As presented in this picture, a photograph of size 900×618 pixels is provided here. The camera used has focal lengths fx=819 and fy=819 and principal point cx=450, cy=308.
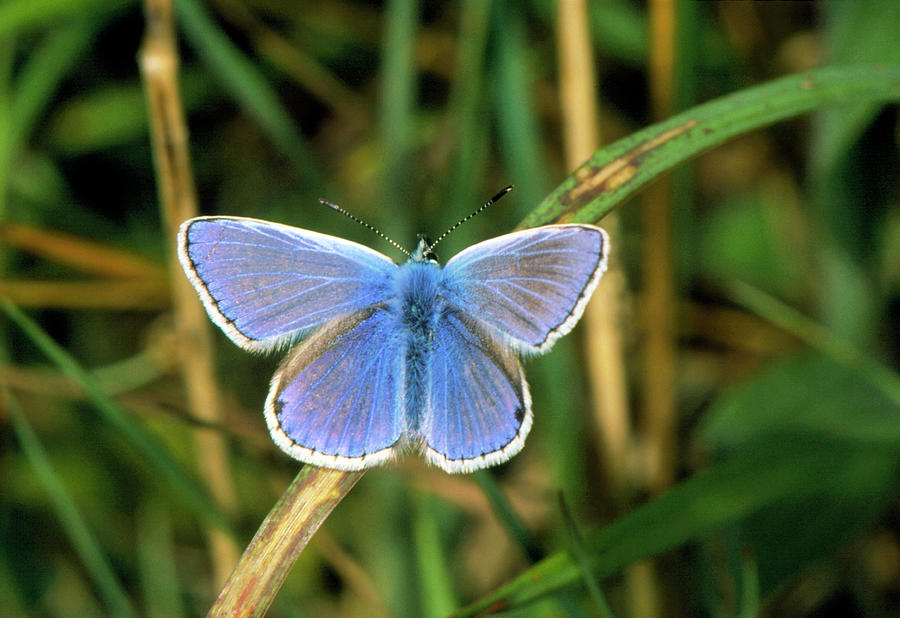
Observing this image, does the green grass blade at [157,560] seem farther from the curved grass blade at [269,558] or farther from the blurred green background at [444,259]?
the curved grass blade at [269,558]

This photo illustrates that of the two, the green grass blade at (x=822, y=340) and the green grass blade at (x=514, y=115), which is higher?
the green grass blade at (x=514, y=115)

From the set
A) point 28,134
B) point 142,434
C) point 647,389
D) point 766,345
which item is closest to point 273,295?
point 142,434

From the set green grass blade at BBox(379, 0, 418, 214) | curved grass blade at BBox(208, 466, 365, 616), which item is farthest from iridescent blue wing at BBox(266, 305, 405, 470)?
green grass blade at BBox(379, 0, 418, 214)

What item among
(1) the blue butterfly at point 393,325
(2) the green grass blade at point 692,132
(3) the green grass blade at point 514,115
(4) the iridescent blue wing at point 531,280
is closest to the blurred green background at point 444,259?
(3) the green grass blade at point 514,115

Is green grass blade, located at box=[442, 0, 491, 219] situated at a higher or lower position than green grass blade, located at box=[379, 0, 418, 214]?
lower

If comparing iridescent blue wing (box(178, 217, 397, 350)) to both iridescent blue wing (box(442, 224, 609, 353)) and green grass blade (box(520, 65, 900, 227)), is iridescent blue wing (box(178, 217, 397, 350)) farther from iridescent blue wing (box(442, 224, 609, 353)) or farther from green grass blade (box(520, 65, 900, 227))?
green grass blade (box(520, 65, 900, 227))

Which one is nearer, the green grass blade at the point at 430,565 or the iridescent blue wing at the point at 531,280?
the iridescent blue wing at the point at 531,280

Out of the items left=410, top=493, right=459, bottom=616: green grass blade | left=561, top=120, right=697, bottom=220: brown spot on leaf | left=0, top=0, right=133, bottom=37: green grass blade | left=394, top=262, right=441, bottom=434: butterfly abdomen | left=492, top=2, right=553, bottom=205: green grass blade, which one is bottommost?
left=410, top=493, right=459, bottom=616: green grass blade
